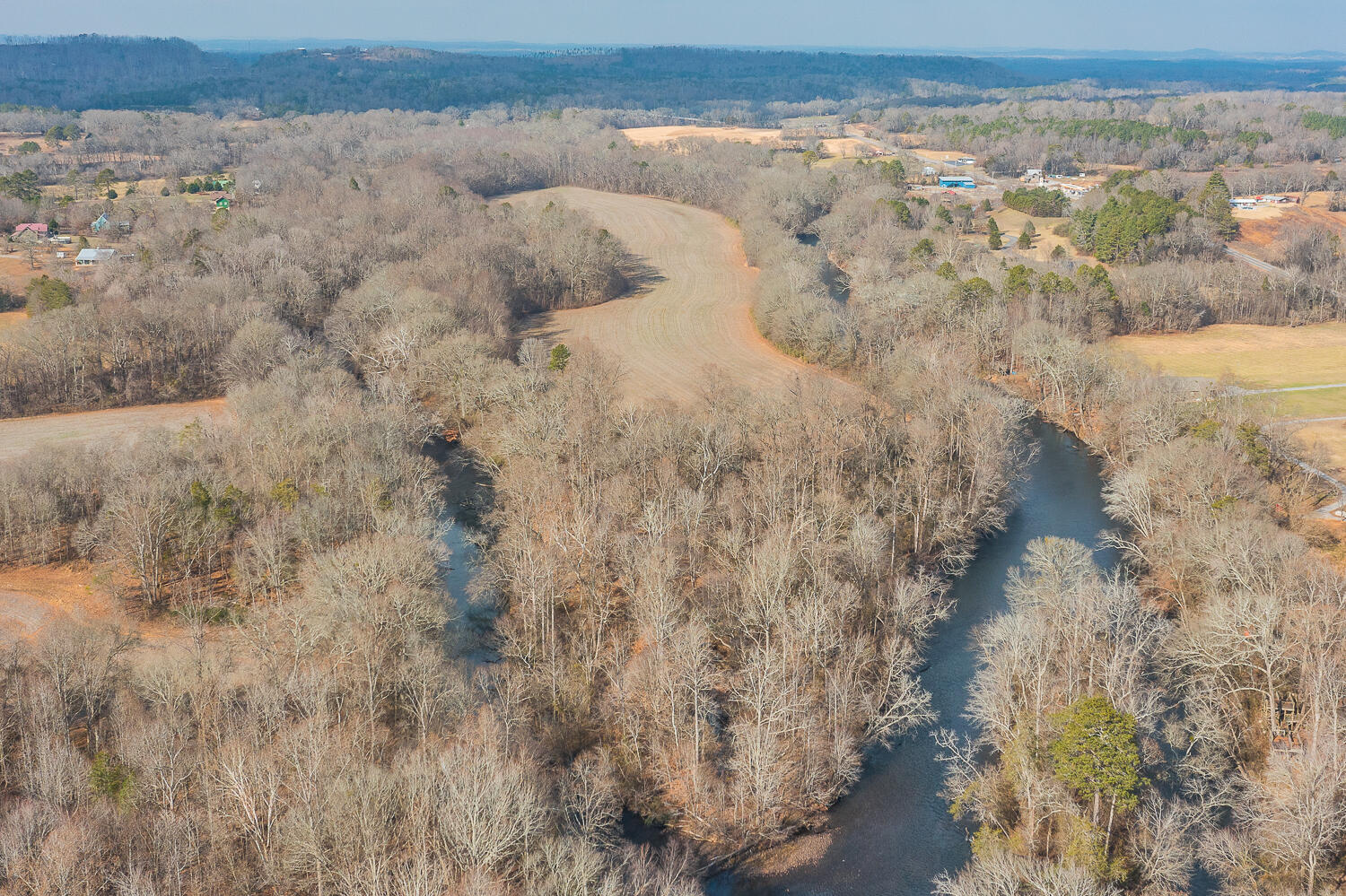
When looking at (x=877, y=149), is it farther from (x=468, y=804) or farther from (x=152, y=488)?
(x=468, y=804)

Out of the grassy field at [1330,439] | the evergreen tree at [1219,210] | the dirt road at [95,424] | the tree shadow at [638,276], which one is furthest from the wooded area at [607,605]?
the evergreen tree at [1219,210]

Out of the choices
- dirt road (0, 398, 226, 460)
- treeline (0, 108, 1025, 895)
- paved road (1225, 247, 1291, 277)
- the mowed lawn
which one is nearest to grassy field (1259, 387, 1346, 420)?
the mowed lawn

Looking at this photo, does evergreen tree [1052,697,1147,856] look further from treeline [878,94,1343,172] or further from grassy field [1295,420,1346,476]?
treeline [878,94,1343,172]

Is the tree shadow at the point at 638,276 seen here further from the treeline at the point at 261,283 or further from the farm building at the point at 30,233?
the farm building at the point at 30,233

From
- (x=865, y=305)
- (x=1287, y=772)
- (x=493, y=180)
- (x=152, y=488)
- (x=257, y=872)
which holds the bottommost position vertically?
(x=257, y=872)

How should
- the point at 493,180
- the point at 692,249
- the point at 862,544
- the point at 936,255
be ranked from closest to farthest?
the point at 862,544 < the point at 936,255 < the point at 692,249 < the point at 493,180

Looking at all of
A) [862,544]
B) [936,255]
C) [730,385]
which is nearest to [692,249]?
[936,255]

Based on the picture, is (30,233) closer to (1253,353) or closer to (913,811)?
(913,811)
